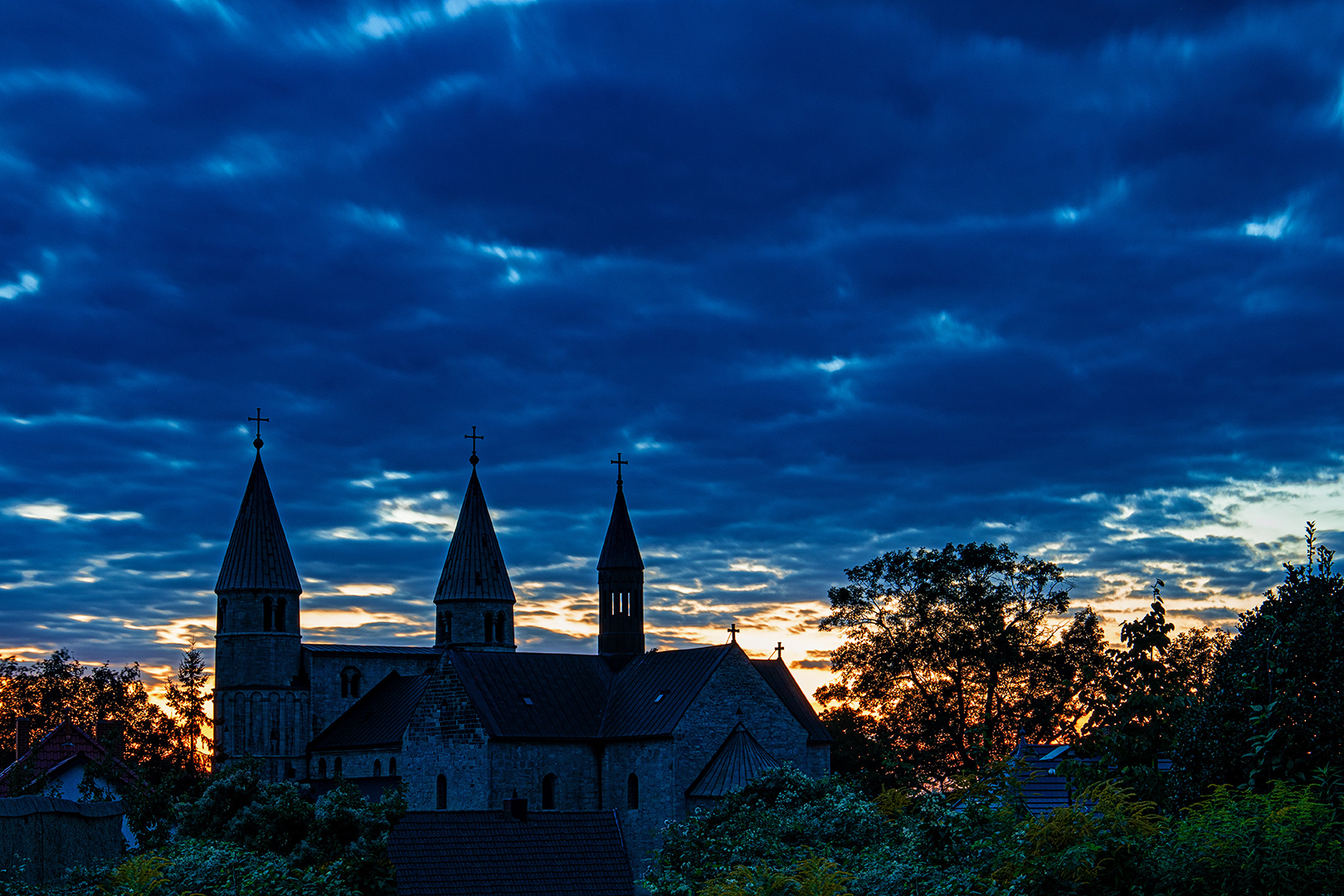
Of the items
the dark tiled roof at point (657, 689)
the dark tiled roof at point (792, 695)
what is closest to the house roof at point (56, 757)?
the dark tiled roof at point (657, 689)

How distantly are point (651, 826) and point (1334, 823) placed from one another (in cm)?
3633

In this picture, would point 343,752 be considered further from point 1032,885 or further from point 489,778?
point 1032,885

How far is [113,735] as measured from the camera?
5738 cm

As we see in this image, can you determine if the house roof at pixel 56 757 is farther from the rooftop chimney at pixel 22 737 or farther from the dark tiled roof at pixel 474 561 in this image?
the dark tiled roof at pixel 474 561

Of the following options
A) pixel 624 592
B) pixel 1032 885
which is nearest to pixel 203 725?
pixel 624 592

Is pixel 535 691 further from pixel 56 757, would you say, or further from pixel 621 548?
pixel 56 757

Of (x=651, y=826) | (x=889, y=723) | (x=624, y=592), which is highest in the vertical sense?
(x=624, y=592)

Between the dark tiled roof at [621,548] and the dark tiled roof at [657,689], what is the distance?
200 inches

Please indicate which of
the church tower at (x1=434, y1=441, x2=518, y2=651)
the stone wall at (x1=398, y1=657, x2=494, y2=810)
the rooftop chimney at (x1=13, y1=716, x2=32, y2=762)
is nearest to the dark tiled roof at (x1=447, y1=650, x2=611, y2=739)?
the stone wall at (x1=398, y1=657, x2=494, y2=810)

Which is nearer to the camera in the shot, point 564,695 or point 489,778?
point 489,778

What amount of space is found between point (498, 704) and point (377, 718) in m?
18.3

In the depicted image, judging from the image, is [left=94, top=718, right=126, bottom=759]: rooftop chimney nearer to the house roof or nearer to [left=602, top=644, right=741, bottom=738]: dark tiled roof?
the house roof

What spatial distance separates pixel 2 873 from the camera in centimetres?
1373

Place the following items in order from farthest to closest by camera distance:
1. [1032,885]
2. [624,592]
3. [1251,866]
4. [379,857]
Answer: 1. [624,592]
2. [379,857]
3. [1032,885]
4. [1251,866]
